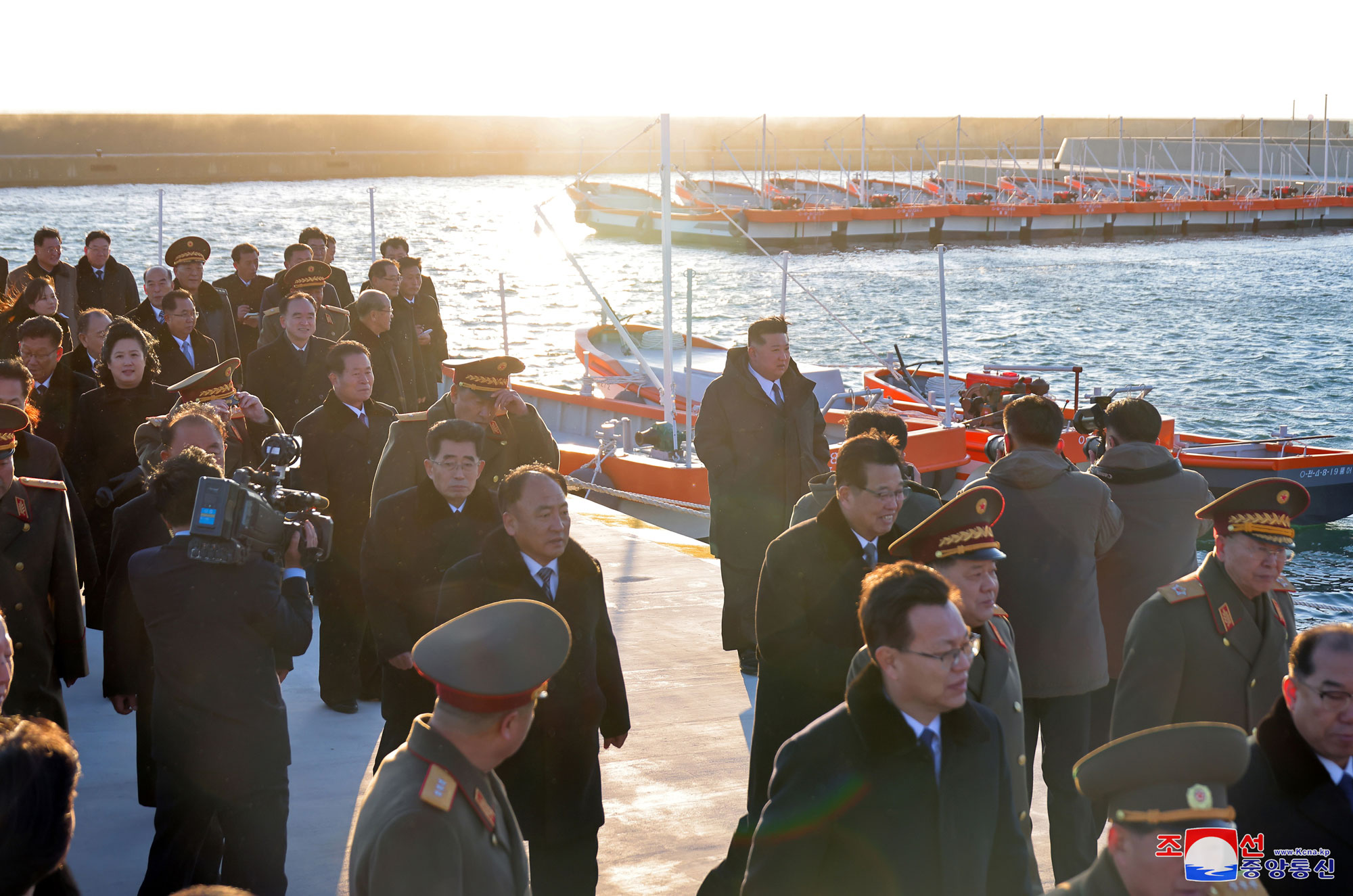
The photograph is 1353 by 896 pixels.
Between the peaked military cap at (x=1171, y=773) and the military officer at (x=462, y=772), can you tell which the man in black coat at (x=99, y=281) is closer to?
the military officer at (x=462, y=772)

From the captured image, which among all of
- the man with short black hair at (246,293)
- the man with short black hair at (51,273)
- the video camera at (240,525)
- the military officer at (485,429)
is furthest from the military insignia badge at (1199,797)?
the man with short black hair at (51,273)

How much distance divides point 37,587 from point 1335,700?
150 inches

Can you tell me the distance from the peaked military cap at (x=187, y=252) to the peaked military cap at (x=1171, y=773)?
8.00 meters

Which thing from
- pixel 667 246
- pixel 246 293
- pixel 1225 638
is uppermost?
pixel 667 246

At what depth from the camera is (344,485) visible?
225 inches

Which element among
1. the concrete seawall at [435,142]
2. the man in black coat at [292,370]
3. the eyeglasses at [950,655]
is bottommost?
the eyeglasses at [950,655]

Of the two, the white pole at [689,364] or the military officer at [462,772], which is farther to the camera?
the white pole at [689,364]

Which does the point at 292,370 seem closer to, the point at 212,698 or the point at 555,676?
the point at 212,698

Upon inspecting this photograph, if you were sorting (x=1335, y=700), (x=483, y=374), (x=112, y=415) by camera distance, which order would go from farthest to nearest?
(x=112, y=415) < (x=483, y=374) < (x=1335, y=700)

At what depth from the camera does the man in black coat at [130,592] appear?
415 centimetres

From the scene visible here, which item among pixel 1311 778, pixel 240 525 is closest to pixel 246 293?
pixel 240 525

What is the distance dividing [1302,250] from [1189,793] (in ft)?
237

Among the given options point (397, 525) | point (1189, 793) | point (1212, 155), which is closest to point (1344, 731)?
point (1189, 793)

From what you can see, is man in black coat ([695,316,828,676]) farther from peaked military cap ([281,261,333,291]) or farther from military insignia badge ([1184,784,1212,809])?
military insignia badge ([1184,784,1212,809])
